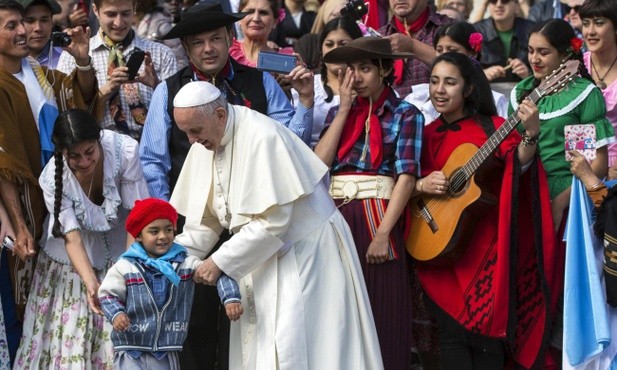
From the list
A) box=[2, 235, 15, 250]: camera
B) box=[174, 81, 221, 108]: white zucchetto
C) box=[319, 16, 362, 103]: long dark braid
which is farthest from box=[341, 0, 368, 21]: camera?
box=[2, 235, 15, 250]: camera

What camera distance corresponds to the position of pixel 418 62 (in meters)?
8.97

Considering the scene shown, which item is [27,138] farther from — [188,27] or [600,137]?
[600,137]

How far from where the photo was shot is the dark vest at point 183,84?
26.5ft

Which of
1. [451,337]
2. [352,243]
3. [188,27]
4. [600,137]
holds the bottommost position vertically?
[451,337]

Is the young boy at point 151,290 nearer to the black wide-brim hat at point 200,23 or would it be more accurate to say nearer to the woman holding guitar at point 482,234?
the black wide-brim hat at point 200,23

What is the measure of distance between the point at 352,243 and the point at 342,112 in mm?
869

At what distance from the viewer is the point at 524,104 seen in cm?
736

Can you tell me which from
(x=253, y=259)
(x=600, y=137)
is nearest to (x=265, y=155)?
(x=253, y=259)

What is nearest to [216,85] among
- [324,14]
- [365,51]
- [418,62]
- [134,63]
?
[134,63]

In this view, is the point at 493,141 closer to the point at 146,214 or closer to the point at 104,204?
the point at 146,214

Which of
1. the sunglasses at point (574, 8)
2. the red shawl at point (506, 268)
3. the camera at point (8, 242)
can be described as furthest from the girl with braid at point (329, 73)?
the sunglasses at point (574, 8)

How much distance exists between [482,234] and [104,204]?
2061 millimetres

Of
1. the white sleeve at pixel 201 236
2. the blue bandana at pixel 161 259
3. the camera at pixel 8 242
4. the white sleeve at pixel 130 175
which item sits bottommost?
the blue bandana at pixel 161 259

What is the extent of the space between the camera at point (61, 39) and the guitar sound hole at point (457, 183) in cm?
234
